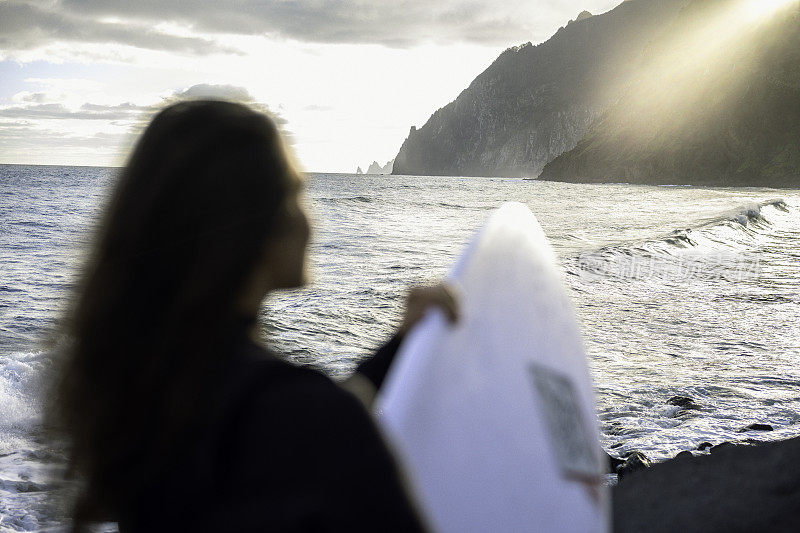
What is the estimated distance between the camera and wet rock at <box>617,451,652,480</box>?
12.3ft

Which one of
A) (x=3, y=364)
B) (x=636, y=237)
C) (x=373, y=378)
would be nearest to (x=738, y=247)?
(x=636, y=237)

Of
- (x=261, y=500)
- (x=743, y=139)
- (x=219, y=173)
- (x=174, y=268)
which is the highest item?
(x=743, y=139)

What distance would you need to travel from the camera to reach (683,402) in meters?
5.04

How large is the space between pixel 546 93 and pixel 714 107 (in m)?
101

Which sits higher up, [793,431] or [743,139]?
[743,139]

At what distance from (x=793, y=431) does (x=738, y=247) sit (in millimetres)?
12552

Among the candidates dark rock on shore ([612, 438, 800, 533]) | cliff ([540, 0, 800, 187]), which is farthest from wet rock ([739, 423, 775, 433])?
cliff ([540, 0, 800, 187])

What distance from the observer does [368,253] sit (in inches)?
612

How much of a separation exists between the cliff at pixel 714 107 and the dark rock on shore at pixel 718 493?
60.1 m

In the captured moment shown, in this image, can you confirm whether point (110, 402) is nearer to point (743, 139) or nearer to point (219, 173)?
point (219, 173)

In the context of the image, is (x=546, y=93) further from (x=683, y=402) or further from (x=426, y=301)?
(x=426, y=301)

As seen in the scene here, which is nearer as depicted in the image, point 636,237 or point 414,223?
point 636,237

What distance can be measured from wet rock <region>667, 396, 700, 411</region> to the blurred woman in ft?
15.2

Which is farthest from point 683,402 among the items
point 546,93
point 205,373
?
point 546,93
